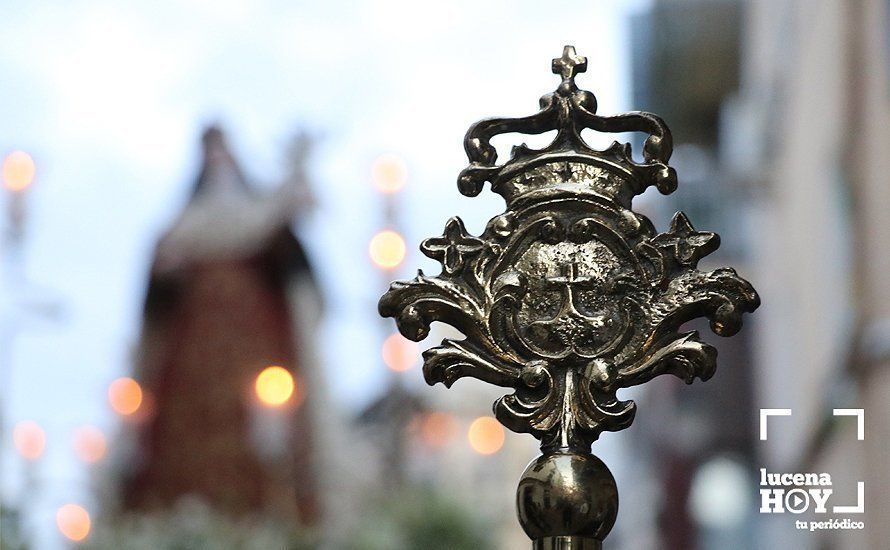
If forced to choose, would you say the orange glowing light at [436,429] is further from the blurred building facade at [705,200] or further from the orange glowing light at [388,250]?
the blurred building facade at [705,200]

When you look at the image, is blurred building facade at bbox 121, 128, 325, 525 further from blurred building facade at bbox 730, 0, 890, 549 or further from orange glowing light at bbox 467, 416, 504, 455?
blurred building facade at bbox 730, 0, 890, 549

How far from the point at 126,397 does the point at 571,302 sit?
5.23m

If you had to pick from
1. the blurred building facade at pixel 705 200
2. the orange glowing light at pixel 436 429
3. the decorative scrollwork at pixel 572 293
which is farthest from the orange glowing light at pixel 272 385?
the decorative scrollwork at pixel 572 293

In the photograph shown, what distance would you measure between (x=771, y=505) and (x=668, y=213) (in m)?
3.24

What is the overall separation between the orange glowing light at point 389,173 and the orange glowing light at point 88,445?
1.60 metres

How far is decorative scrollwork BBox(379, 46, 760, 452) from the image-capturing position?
0.98m

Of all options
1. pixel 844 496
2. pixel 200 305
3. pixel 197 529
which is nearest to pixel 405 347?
pixel 200 305

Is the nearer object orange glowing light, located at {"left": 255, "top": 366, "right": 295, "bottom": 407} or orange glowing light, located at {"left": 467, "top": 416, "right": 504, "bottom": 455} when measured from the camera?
orange glowing light, located at {"left": 255, "top": 366, "right": 295, "bottom": 407}

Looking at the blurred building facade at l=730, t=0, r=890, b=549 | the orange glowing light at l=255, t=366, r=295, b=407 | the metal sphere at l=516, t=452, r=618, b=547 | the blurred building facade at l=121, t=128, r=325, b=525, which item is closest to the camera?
the metal sphere at l=516, t=452, r=618, b=547

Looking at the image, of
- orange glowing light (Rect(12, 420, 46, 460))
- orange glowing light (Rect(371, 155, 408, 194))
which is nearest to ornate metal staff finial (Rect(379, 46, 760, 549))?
orange glowing light (Rect(12, 420, 46, 460))

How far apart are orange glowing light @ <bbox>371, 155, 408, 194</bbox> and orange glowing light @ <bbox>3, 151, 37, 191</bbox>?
1.48 metres

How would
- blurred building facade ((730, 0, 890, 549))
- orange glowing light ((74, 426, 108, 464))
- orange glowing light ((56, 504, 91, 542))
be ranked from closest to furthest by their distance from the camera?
1. blurred building facade ((730, 0, 890, 549))
2. orange glowing light ((56, 504, 91, 542))
3. orange glowing light ((74, 426, 108, 464))

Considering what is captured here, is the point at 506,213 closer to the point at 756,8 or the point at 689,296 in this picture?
the point at 689,296

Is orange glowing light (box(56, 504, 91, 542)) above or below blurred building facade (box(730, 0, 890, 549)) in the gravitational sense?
below
